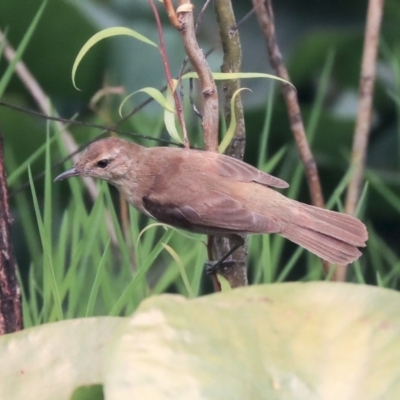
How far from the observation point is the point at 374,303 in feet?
3.80

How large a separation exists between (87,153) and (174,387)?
132cm

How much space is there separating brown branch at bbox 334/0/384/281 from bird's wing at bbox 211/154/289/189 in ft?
1.13

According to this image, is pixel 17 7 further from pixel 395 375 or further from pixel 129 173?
pixel 395 375

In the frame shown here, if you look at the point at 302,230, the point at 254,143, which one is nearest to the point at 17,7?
the point at 254,143

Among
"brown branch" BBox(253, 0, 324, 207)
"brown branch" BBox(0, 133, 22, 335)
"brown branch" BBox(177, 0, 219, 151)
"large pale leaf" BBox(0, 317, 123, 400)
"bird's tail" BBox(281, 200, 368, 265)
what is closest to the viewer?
"large pale leaf" BBox(0, 317, 123, 400)

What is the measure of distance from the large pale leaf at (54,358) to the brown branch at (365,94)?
123 cm

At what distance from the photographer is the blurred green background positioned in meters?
3.55

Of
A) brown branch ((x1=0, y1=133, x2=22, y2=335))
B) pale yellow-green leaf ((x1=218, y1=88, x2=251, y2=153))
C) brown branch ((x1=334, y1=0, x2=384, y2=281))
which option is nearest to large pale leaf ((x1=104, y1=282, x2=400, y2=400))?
pale yellow-green leaf ((x1=218, y1=88, x2=251, y2=153))

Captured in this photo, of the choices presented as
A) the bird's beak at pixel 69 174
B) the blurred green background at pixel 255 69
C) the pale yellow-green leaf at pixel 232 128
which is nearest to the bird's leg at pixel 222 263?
the pale yellow-green leaf at pixel 232 128

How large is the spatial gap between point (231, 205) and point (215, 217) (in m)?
0.14

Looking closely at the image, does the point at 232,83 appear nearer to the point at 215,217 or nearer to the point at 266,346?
the point at 215,217

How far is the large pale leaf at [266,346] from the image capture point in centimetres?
108

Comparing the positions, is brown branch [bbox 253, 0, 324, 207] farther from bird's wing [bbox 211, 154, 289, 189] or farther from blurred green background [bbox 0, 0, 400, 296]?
blurred green background [bbox 0, 0, 400, 296]

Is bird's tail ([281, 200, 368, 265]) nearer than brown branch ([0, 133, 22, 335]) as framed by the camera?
No
